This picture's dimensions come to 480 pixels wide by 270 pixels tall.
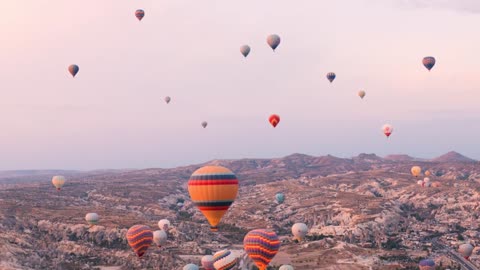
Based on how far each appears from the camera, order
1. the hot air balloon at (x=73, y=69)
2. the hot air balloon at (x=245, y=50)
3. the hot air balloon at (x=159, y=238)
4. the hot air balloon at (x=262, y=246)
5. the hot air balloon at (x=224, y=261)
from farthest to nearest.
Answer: the hot air balloon at (x=73, y=69) → the hot air balloon at (x=245, y=50) → the hot air balloon at (x=159, y=238) → the hot air balloon at (x=224, y=261) → the hot air balloon at (x=262, y=246)

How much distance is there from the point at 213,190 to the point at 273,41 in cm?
4507

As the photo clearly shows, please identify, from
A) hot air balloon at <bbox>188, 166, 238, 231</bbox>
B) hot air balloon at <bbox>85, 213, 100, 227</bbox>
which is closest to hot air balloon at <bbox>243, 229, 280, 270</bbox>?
hot air balloon at <bbox>188, 166, 238, 231</bbox>

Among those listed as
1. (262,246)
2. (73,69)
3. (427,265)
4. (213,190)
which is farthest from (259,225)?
(213,190)

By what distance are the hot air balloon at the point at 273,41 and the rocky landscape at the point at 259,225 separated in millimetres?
36288

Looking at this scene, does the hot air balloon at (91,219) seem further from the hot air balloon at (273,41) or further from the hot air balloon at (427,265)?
the hot air balloon at (427,265)

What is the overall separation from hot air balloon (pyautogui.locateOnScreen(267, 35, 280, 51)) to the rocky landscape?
36.3 meters

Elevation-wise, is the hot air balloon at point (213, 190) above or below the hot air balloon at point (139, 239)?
above

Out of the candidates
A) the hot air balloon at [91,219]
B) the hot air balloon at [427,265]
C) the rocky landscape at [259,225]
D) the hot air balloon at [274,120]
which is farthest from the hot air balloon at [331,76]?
the hot air balloon at [91,219]

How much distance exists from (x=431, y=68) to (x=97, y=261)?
224ft

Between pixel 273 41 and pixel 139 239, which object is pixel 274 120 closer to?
pixel 273 41

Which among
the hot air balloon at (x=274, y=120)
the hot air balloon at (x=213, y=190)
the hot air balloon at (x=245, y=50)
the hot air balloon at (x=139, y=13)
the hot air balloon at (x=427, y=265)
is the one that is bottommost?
A: the hot air balloon at (x=427, y=265)

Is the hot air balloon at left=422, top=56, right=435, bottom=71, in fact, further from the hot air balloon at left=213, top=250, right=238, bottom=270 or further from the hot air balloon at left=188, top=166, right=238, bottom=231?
the hot air balloon at left=188, top=166, right=238, bottom=231

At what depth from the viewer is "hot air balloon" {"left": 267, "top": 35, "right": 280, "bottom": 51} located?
314ft

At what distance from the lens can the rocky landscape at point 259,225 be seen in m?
88.4
